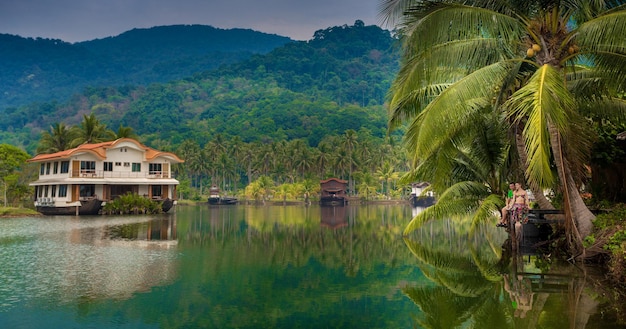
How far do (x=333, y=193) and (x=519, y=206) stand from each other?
66.2 metres

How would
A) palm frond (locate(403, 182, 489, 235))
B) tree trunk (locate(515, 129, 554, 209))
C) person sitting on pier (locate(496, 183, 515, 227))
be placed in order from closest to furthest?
tree trunk (locate(515, 129, 554, 209)), person sitting on pier (locate(496, 183, 515, 227)), palm frond (locate(403, 182, 489, 235))

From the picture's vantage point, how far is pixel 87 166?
1762 inches

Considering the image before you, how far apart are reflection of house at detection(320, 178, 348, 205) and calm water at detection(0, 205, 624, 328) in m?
61.3

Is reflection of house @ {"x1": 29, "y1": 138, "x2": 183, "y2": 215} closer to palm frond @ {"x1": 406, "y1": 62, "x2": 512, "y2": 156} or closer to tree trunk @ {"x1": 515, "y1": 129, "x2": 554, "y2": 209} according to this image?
tree trunk @ {"x1": 515, "y1": 129, "x2": 554, "y2": 209}

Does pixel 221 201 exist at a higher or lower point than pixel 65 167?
lower

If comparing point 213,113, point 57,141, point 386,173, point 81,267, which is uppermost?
point 213,113

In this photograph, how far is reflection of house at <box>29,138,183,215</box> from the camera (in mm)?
43562

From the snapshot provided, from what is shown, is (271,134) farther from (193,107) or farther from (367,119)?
(193,107)

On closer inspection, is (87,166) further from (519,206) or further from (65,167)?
(519,206)

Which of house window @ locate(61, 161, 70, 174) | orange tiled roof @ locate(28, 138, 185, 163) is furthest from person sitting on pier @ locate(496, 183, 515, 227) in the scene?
house window @ locate(61, 161, 70, 174)

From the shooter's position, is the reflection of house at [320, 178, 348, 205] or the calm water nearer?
the calm water

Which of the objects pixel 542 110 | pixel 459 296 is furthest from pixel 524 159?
pixel 459 296

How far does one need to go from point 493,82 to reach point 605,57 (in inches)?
87.8

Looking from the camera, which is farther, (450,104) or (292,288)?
(450,104)
